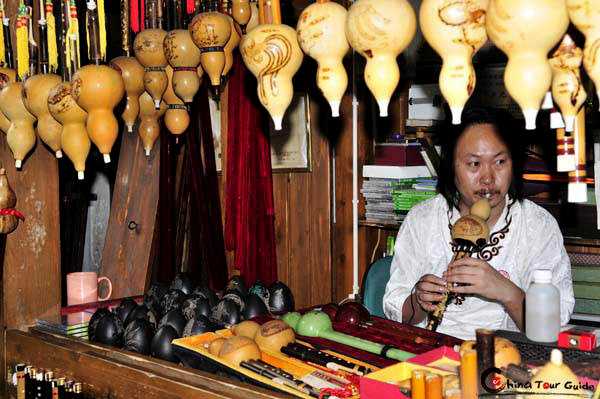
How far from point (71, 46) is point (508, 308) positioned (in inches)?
61.2

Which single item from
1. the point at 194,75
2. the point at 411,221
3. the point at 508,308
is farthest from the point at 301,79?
the point at 194,75

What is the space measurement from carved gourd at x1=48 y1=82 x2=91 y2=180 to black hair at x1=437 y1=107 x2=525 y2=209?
1.39 m

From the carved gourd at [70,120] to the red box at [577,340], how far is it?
113cm

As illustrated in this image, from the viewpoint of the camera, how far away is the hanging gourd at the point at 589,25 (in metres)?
0.97

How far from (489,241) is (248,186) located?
1.32 metres

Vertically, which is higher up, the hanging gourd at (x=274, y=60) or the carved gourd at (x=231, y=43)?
the carved gourd at (x=231, y=43)

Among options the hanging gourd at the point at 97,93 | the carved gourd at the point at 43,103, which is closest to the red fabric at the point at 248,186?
the carved gourd at the point at 43,103

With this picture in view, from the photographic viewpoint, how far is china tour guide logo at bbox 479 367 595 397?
3.46 feet

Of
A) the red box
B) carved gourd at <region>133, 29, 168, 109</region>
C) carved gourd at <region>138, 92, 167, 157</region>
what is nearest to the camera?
the red box

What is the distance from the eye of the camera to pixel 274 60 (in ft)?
4.22

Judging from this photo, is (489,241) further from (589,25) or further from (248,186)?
(589,25)

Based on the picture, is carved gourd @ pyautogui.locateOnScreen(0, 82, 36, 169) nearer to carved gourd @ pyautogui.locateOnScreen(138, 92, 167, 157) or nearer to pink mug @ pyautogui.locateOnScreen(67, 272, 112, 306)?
carved gourd @ pyautogui.locateOnScreen(138, 92, 167, 157)

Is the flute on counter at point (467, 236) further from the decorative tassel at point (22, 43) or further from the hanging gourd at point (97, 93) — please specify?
the decorative tassel at point (22, 43)

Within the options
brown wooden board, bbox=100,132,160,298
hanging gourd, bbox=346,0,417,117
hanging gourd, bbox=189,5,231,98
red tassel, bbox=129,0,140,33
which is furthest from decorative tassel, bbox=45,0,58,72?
brown wooden board, bbox=100,132,160,298
